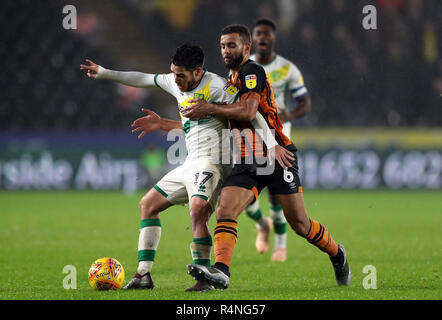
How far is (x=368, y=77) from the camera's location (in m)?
18.9

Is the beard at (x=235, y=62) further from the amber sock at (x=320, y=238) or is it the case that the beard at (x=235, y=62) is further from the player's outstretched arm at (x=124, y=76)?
the amber sock at (x=320, y=238)

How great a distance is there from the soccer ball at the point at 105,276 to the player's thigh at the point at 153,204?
1.67ft

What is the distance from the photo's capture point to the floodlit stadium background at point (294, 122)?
18.8 m

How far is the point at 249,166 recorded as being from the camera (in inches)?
237

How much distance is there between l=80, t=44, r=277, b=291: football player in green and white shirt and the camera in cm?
600

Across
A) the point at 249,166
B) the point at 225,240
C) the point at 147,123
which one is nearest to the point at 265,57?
the point at 147,123

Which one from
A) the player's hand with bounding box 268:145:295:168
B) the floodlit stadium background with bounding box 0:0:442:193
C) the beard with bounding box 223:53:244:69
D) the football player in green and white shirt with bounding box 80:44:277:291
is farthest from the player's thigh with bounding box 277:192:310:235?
the floodlit stadium background with bounding box 0:0:442:193

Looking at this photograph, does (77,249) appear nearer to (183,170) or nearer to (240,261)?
(240,261)

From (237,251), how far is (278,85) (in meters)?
2.19

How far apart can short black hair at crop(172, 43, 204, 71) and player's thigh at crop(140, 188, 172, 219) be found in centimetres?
108

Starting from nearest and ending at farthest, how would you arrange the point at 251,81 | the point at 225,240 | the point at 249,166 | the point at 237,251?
the point at 225,240
the point at 251,81
the point at 249,166
the point at 237,251

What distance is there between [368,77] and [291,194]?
13393mm

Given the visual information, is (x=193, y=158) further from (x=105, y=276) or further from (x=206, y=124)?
(x=105, y=276)
